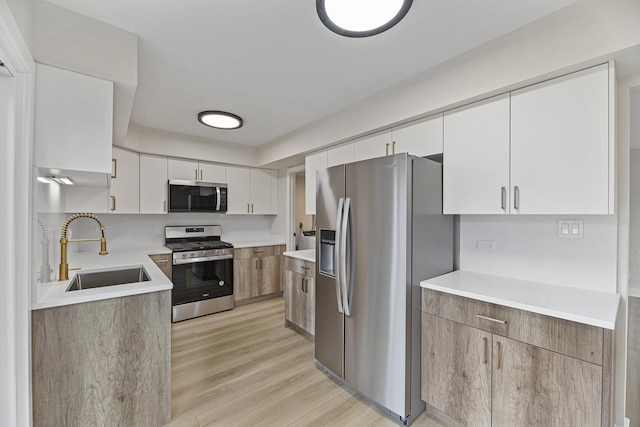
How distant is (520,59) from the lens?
1.59m

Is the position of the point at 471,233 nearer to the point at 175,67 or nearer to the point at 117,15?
the point at 175,67

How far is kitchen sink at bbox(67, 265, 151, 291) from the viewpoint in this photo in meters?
2.15

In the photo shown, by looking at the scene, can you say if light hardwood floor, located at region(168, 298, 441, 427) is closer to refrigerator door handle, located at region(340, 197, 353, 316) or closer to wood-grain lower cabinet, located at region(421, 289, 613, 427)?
wood-grain lower cabinet, located at region(421, 289, 613, 427)

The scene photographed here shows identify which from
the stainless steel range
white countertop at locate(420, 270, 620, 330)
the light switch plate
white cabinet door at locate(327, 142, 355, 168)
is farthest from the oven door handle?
the light switch plate

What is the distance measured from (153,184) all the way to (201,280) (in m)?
1.35

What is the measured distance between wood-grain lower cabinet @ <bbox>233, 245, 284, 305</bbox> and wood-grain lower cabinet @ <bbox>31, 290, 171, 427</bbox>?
7.10ft

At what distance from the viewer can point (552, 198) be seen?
5.19 feet

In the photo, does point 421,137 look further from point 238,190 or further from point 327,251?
point 238,190

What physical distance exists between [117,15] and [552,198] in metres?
2.57

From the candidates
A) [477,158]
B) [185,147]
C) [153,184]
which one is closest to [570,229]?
[477,158]

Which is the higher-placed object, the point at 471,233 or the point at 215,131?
the point at 215,131

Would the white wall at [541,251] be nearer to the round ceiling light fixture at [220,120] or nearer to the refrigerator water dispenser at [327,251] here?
the refrigerator water dispenser at [327,251]

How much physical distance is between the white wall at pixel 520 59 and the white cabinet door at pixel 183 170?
2.46 m

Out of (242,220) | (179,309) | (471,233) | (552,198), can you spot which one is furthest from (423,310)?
(242,220)
